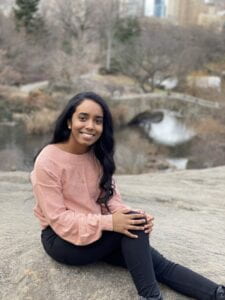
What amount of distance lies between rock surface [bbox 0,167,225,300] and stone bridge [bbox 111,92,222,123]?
14.6 metres

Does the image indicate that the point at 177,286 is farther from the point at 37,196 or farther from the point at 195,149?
the point at 195,149

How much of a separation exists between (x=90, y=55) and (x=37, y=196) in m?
26.4

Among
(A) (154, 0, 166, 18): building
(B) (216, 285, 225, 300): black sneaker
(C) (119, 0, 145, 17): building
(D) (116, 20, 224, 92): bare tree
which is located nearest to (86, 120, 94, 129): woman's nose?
(B) (216, 285, 225, 300): black sneaker

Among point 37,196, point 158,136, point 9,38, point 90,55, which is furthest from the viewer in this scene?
point 90,55

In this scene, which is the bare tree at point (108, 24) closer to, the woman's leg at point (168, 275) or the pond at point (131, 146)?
the pond at point (131, 146)

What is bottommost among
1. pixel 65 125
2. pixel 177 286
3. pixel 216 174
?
pixel 216 174

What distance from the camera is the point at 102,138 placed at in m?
2.37

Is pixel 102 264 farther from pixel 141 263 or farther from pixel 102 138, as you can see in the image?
pixel 102 138

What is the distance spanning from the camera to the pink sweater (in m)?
2.09

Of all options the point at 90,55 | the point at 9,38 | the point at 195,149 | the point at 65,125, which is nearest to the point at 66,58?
the point at 9,38

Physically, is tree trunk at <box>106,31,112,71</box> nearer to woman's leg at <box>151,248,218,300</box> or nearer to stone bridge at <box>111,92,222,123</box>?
stone bridge at <box>111,92,222,123</box>

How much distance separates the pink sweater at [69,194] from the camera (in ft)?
6.87

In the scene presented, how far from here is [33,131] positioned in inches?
658

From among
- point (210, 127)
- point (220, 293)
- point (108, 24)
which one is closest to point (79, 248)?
point (220, 293)
